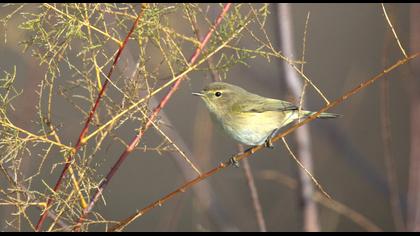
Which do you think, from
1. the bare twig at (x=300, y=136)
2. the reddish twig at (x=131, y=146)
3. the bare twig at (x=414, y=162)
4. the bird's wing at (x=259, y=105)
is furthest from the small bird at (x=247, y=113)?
the reddish twig at (x=131, y=146)

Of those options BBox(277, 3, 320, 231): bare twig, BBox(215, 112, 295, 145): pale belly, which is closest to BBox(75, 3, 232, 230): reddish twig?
BBox(277, 3, 320, 231): bare twig

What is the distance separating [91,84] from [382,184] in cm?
228

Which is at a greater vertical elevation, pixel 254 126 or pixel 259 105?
pixel 259 105

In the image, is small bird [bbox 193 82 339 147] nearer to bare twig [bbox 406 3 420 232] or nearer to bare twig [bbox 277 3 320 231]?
bare twig [bbox 277 3 320 231]

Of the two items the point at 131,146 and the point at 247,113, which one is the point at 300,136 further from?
the point at 131,146

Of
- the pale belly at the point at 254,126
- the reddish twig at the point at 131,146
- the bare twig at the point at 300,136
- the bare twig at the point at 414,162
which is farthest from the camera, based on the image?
the pale belly at the point at 254,126

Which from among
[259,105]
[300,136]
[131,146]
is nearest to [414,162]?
[300,136]

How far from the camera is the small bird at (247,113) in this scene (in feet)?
11.0

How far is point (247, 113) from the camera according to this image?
3.51m

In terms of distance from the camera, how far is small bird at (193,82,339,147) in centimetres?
334

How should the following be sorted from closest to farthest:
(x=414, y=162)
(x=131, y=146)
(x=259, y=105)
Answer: (x=131, y=146) < (x=414, y=162) < (x=259, y=105)

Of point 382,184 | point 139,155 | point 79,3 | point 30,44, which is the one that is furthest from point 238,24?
point 139,155

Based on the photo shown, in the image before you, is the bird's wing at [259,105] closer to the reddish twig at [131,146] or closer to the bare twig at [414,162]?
the bare twig at [414,162]

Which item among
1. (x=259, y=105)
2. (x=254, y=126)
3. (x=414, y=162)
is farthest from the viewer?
(x=259, y=105)
